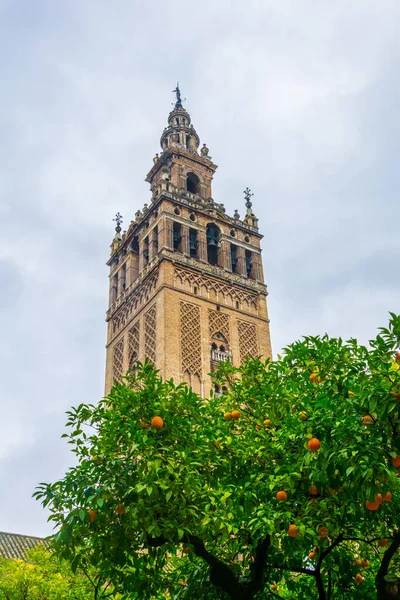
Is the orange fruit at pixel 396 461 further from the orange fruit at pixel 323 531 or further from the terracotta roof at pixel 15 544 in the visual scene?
the terracotta roof at pixel 15 544

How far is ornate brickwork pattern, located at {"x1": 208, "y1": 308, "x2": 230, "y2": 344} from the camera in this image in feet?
111

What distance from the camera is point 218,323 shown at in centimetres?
3438

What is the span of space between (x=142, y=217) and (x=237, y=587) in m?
32.3

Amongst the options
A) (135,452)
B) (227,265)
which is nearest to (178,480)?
(135,452)

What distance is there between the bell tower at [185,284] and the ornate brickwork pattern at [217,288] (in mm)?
66

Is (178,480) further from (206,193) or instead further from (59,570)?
(206,193)

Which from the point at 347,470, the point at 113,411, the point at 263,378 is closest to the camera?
the point at 347,470

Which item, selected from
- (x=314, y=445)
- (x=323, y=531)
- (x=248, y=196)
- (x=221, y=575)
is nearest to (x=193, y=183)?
(x=248, y=196)

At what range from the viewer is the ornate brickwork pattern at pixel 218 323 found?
33938 millimetres

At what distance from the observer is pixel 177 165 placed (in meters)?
42.1

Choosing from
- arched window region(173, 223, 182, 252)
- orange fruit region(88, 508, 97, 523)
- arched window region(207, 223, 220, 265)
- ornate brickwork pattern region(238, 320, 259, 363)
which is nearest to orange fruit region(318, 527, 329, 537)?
orange fruit region(88, 508, 97, 523)

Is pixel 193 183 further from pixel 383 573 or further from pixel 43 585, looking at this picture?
pixel 383 573

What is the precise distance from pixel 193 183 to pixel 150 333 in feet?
49.0

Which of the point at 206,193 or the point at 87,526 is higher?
the point at 206,193
